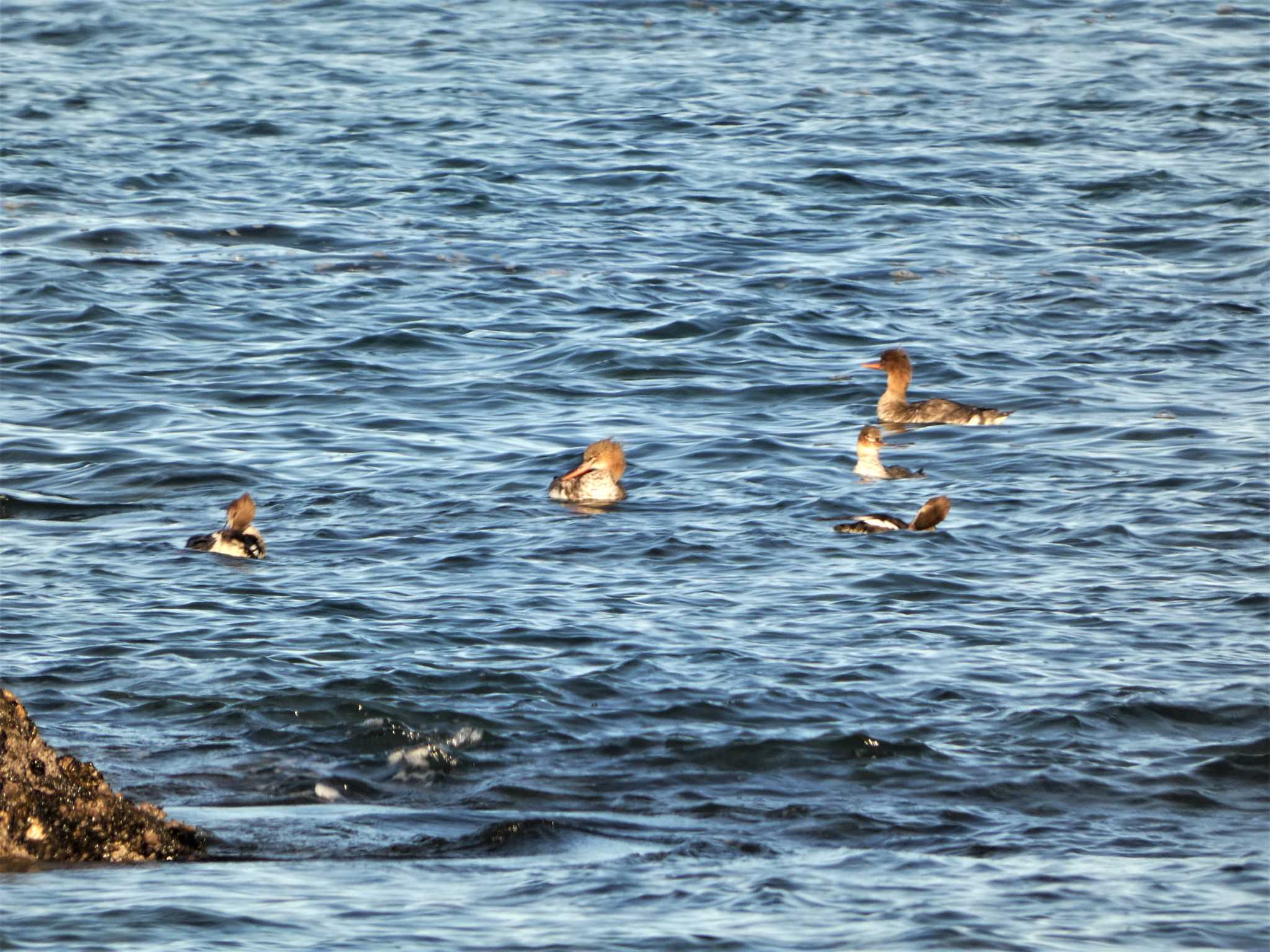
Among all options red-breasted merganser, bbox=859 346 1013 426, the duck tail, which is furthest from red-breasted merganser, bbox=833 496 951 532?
red-breasted merganser, bbox=859 346 1013 426

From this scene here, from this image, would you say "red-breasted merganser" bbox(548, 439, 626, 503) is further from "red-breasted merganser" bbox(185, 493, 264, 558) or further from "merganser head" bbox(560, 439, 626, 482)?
"red-breasted merganser" bbox(185, 493, 264, 558)

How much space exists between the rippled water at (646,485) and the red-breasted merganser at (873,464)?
0.18 metres

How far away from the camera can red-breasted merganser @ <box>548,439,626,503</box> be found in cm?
1189

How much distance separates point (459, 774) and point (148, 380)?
7.67 meters

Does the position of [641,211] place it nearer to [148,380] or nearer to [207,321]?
[207,321]

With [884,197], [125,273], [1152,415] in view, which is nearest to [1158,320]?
[1152,415]

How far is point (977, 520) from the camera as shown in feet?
38.8

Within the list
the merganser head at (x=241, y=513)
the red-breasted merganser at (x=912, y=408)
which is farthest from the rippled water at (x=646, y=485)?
the merganser head at (x=241, y=513)

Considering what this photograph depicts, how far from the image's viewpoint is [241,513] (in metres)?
10.9

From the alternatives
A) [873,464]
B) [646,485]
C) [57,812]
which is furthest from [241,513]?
[57,812]

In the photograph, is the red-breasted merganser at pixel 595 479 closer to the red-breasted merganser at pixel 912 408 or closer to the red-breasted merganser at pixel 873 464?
the red-breasted merganser at pixel 873 464

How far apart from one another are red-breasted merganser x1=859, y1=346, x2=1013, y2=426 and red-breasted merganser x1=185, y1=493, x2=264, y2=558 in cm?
512

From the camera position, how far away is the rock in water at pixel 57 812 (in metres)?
6.50

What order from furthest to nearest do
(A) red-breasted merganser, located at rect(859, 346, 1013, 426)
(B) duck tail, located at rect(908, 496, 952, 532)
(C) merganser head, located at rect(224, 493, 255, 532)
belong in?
(A) red-breasted merganser, located at rect(859, 346, 1013, 426), (B) duck tail, located at rect(908, 496, 952, 532), (C) merganser head, located at rect(224, 493, 255, 532)
